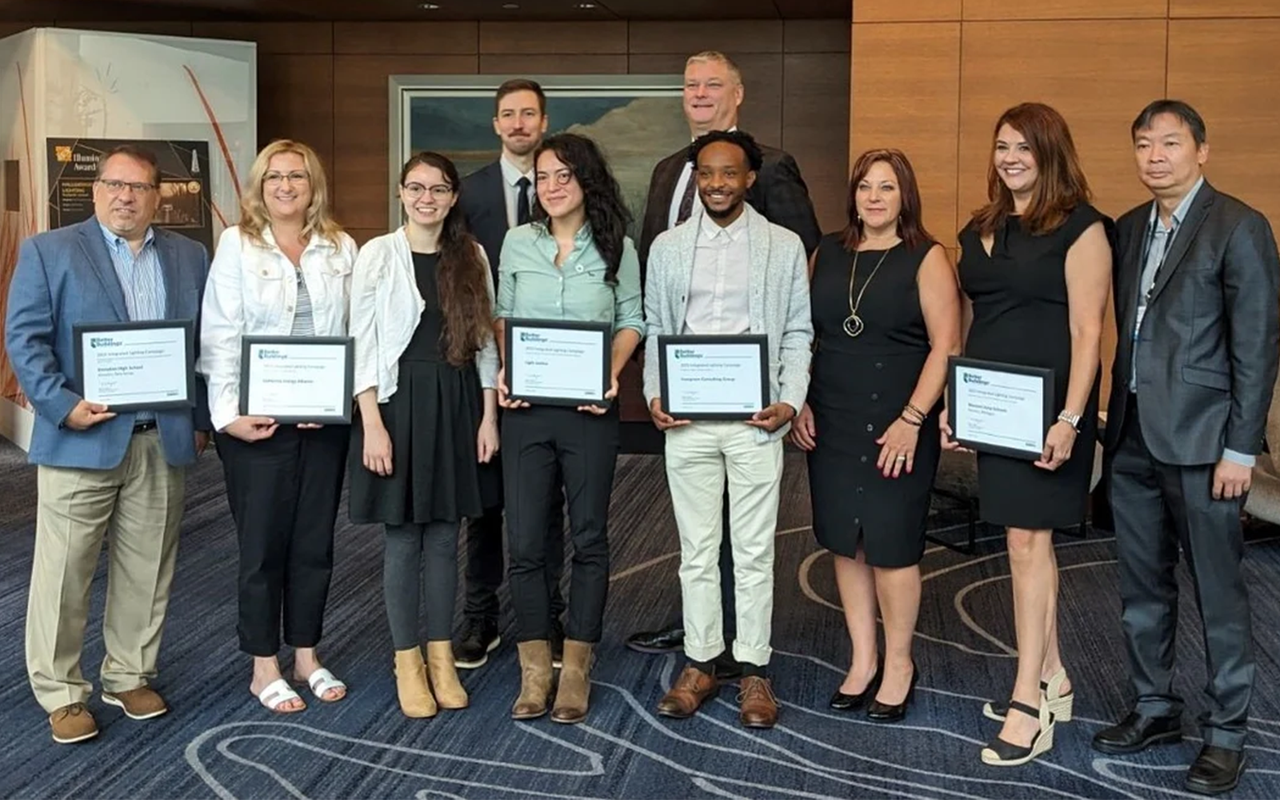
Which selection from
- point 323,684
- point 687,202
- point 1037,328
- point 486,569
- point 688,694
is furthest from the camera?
point 486,569

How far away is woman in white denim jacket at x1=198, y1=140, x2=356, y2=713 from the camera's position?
357cm

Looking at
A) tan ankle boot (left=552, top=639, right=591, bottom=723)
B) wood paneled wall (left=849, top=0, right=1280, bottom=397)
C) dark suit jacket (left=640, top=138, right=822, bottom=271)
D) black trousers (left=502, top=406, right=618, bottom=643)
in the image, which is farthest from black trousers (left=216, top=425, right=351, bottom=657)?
wood paneled wall (left=849, top=0, right=1280, bottom=397)

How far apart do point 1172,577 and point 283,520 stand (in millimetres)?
2438

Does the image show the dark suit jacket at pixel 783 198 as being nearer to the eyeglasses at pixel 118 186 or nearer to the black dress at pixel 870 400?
the black dress at pixel 870 400

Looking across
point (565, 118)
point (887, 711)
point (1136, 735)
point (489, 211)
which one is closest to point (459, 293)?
point (489, 211)

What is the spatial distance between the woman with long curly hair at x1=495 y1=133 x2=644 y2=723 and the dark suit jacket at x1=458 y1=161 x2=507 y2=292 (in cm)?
43

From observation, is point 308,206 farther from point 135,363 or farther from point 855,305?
point 855,305

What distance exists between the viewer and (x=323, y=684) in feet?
12.8

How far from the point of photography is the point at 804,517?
670 centimetres

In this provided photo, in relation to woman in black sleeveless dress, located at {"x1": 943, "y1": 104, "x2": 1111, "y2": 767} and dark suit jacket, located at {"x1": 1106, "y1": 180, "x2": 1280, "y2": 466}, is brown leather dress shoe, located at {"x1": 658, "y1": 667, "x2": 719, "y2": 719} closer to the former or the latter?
woman in black sleeveless dress, located at {"x1": 943, "y1": 104, "x2": 1111, "y2": 767}

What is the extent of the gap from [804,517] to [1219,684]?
3.44 m

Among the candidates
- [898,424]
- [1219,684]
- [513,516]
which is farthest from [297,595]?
[1219,684]

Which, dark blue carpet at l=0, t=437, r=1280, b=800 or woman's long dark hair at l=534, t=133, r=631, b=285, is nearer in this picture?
dark blue carpet at l=0, t=437, r=1280, b=800

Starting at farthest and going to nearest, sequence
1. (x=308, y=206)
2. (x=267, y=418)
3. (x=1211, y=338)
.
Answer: (x=308, y=206) → (x=267, y=418) → (x=1211, y=338)
